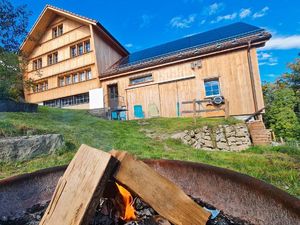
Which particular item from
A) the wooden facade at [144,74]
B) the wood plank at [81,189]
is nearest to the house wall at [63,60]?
the wooden facade at [144,74]

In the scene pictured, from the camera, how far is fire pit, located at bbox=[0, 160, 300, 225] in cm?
100

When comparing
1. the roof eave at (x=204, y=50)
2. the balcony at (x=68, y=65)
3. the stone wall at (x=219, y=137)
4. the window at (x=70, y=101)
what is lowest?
the stone wall at (x=219, y=137)

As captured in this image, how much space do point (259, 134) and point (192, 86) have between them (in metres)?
4.78

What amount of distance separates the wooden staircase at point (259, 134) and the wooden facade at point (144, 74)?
248 cm

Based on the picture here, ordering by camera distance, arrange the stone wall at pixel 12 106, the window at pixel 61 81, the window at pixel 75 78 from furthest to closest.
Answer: the window at pixel 61 81 → the window at pixel 75 78 → the stone wall at pixel 12 106

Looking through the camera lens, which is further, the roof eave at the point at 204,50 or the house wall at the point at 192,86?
the house wall at the point at 192,86

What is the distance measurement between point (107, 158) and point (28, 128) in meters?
4.06

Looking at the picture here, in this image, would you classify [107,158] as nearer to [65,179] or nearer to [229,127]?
[65,179]

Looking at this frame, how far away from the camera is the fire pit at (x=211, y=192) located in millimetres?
996

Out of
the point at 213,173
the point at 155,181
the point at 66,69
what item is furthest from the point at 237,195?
the point at 66,69

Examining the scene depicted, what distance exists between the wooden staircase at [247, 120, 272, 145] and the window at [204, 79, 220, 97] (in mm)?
3552

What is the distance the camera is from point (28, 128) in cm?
414

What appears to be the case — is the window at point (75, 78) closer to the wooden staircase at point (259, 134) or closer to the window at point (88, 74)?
the window at point (88, 74)

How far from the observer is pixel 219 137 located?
682cm
